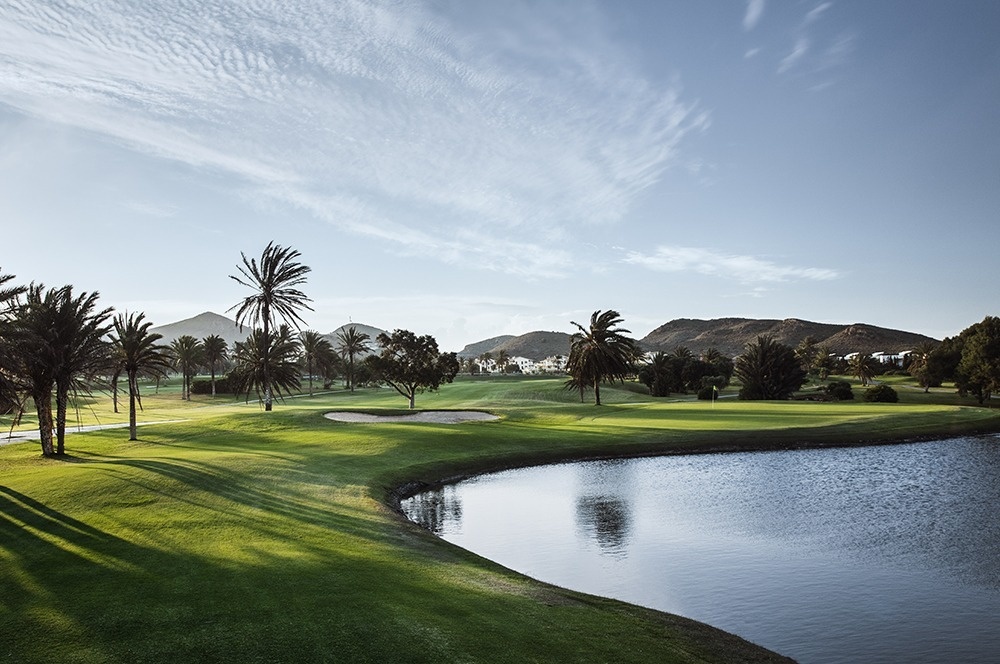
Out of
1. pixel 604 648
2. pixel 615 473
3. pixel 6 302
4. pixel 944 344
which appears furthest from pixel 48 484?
pixel 944 344

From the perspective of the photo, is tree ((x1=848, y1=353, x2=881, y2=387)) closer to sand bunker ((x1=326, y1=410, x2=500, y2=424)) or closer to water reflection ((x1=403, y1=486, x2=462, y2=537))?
sand bunker ((x1=326, y1=410, x2=500, y2=424))

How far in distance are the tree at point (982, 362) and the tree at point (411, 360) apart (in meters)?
68.4

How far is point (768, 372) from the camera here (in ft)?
303

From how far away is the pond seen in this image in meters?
15.4

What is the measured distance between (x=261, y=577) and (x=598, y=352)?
2443 inches

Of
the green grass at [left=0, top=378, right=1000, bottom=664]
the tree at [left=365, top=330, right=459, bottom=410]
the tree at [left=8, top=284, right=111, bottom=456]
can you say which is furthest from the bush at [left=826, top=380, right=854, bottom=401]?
the tree at [left=8, top=284, right=111, bottom=456]

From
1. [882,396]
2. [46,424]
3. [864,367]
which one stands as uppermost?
[46,424]

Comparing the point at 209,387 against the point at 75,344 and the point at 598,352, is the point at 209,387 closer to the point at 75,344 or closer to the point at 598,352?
the point at 598,352

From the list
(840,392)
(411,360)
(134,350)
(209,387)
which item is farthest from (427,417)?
(209,387)

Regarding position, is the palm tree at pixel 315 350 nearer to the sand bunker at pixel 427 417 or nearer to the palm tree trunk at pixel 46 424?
the sand bunker at pixel 427 417

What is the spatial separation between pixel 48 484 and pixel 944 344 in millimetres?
124326

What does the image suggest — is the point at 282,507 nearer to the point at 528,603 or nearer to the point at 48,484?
the point at 48,484

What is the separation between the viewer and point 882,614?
15.9 meters

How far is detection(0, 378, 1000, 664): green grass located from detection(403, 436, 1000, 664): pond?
2.58 meters
